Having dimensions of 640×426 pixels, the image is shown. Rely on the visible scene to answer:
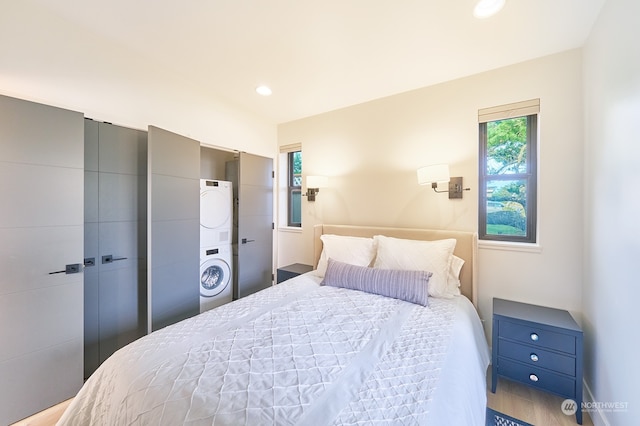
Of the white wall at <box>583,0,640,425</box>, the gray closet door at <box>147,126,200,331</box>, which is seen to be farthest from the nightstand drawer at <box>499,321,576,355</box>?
the gray closet door at <box>147,126,200,331</box>

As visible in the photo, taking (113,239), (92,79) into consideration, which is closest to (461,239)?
(113,239)

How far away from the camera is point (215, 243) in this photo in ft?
9.76

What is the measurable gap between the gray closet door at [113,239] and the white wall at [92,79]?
8.4 inches

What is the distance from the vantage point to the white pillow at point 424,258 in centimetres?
208

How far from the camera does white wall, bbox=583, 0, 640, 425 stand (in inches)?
48.9

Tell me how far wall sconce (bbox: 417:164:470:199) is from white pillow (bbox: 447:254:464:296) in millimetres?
621

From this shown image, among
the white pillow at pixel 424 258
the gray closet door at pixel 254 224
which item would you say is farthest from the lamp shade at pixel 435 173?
the gray closet door at pixel 254 224

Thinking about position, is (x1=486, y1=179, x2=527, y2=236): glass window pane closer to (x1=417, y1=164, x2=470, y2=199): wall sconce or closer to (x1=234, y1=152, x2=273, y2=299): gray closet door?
(x1=417, y1=164, x2=470, y2=199): wall sconce

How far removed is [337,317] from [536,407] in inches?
63.5

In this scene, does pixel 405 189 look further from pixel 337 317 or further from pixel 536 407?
pixel 536 407

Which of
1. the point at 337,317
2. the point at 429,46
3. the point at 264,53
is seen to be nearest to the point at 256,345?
the point at 337,317

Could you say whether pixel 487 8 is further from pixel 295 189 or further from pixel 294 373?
pixel 295 189

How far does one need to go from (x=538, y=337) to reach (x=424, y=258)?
911mm

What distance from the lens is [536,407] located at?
5.84 feet
